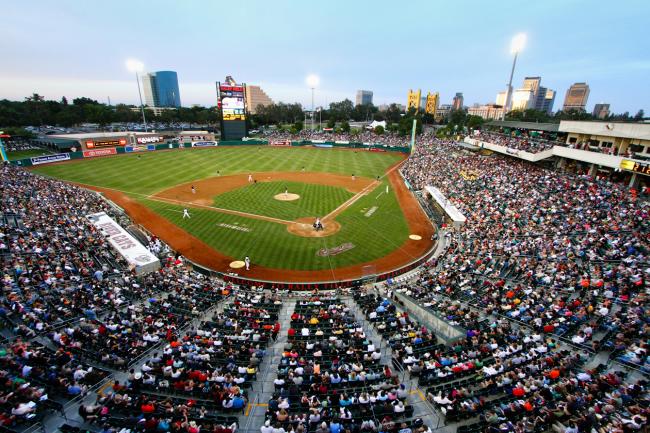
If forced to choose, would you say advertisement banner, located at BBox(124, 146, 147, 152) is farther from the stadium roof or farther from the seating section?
the stadium roof

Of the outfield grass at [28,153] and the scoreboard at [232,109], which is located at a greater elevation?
the scoreboard at [232,109]

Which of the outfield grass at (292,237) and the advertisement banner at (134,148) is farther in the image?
the advertisement banner at (134,148)

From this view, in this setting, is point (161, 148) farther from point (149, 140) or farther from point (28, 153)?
point (28, 153)

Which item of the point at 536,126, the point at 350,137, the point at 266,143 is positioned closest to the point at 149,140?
the point at 266,143

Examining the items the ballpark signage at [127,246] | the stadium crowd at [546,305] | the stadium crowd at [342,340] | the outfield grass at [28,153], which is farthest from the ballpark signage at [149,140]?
the stadium crowd at [546,305]

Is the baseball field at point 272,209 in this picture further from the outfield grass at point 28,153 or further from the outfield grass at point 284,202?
the outfield grass at point 28,153

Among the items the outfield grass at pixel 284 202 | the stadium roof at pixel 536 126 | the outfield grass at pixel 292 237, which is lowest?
the outfield grass at pixel 292 237

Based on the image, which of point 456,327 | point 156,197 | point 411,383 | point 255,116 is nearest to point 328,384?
point 411,383
